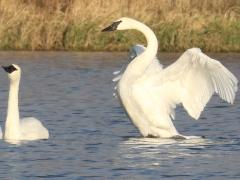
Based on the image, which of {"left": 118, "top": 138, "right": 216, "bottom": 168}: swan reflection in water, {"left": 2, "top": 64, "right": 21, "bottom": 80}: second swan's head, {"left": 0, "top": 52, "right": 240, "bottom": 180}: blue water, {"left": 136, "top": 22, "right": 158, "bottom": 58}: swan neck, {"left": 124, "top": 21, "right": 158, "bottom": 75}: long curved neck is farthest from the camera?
{"left": 2, "top": 64, "right": 21, "bottom": 80}: second swan's head

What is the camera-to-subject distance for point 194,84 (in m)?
13.7

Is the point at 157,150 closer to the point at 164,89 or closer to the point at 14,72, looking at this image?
the point at 164,89

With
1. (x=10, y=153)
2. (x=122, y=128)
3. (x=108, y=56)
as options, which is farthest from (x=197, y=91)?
(x=108, y=56)

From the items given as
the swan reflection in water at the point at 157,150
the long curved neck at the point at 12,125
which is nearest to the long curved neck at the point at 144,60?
the swan reflection in water at the point at 157,150

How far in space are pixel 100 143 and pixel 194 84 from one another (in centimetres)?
144

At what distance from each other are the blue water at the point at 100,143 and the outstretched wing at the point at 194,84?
52 centimetres

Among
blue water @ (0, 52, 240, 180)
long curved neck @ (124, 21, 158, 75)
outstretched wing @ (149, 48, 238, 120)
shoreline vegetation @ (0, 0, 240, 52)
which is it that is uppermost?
long curved neck @ (124, 21, 158, 75)

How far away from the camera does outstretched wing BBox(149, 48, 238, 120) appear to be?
13.4 m

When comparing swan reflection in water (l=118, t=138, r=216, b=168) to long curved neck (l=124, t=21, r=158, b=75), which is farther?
long curved neck (l=124, t=21, r=158, b=75)

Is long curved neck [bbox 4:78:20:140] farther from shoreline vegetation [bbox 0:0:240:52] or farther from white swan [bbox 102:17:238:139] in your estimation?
shoreline vegetation [bbox 0:0:240:52]

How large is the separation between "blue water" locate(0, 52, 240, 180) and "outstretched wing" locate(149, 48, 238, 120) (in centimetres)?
52

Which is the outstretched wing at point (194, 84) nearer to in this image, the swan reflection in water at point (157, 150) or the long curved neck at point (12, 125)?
the swan reflection in water at point (157, 150)

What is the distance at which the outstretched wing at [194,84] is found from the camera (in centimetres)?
1342

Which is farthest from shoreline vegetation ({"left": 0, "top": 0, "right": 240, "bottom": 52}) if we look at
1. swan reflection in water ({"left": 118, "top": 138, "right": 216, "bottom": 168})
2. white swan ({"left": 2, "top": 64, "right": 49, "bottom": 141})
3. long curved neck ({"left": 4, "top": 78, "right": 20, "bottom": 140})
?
long curved neck ({"left": 4, "top": 78, "right": 20, "bottom": 140})
